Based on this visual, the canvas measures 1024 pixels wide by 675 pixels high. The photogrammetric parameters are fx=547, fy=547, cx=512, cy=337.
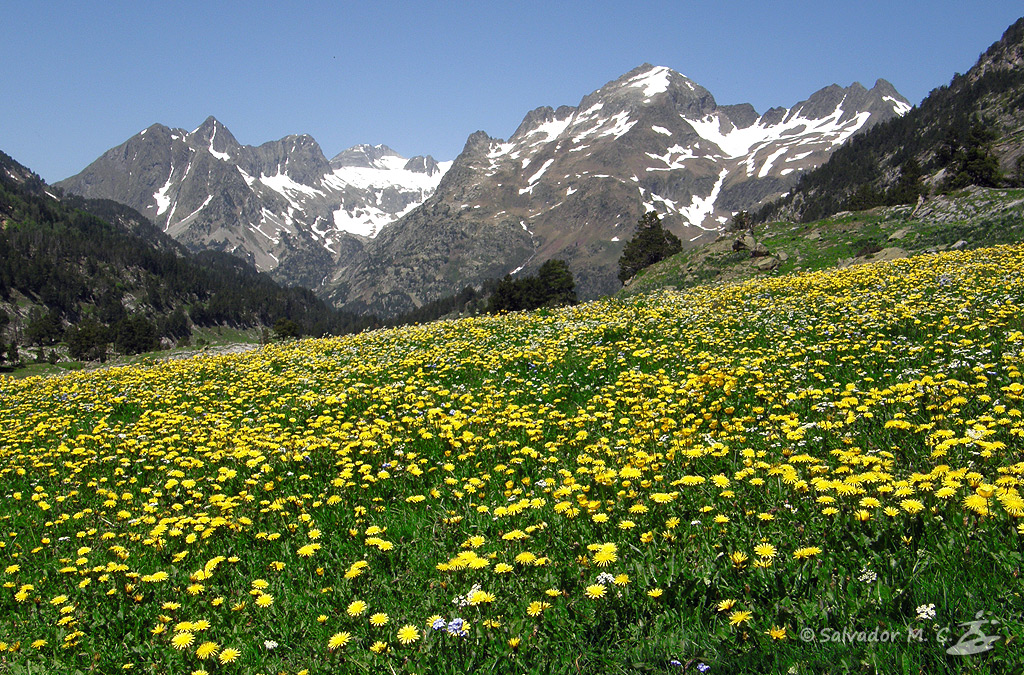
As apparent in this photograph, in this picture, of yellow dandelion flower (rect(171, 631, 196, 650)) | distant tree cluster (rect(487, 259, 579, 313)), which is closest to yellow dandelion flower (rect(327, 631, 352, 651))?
yellow dandelion flower (rect(171, 631, 196, 650))

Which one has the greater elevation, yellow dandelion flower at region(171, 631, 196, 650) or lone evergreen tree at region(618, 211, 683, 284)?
lone evergreen tree at region(618, 211, 683, 284)

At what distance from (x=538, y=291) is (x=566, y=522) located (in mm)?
57416

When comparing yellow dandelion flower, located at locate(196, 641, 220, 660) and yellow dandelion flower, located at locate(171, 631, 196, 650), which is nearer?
yellow dandelion flower, located at locate(196, 641, 220, 660)

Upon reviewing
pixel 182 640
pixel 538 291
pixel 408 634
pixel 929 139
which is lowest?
pixel 182 640

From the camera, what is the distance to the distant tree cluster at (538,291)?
61.2m

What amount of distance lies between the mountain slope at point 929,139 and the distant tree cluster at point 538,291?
41421mm

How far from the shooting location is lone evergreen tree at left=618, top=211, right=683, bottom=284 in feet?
189

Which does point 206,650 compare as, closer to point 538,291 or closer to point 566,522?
point 566,522

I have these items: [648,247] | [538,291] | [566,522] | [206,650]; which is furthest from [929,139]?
[206,650]

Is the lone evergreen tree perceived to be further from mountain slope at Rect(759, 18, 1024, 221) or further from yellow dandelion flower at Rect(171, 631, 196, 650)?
yellow dandelion flower at Rect(171, 631, 196, 650)

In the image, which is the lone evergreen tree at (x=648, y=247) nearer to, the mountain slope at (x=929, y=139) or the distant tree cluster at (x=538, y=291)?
Result: the distant tree cluster at (x=538, y=291)

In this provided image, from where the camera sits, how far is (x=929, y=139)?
126250 millimetres

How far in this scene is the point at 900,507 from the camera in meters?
4.48

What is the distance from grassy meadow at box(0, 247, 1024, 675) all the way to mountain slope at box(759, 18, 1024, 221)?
2993 inches
